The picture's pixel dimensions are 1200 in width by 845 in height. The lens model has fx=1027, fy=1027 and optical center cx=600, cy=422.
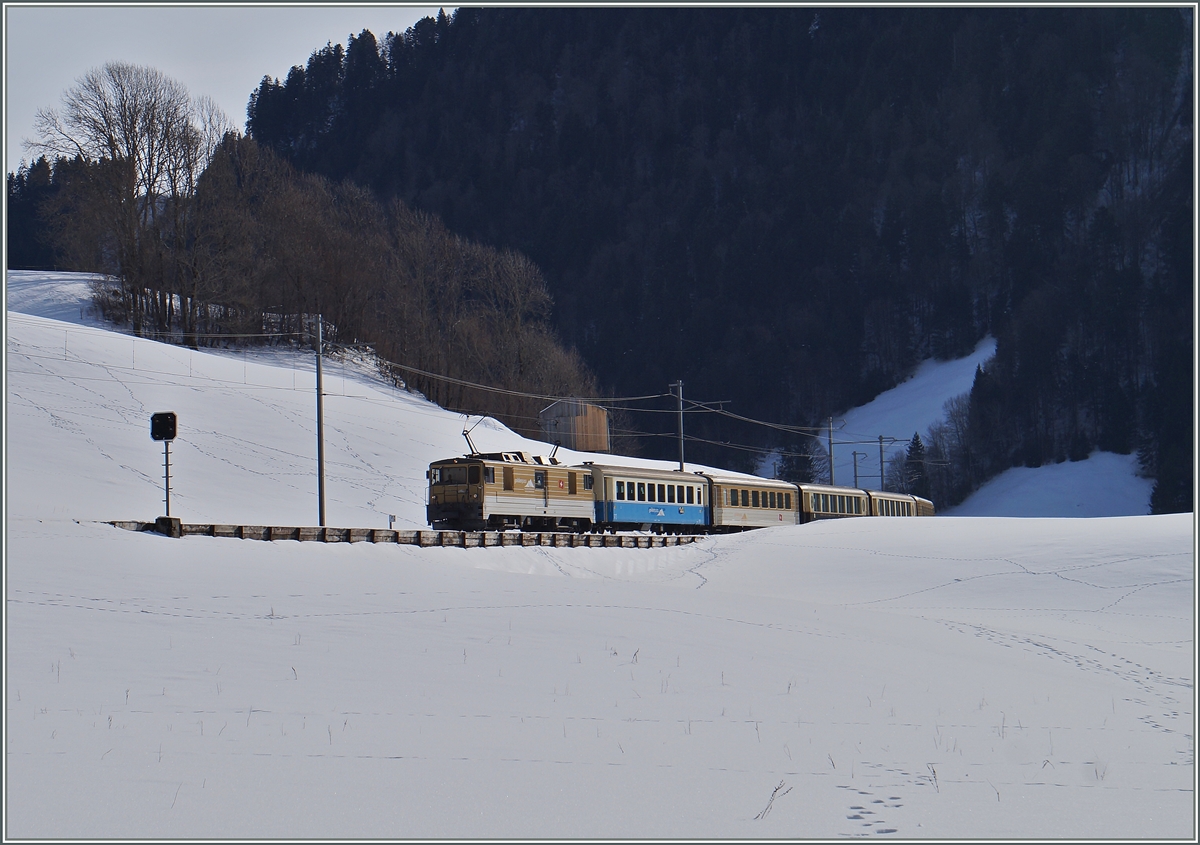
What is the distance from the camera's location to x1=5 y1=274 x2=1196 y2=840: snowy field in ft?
24.6

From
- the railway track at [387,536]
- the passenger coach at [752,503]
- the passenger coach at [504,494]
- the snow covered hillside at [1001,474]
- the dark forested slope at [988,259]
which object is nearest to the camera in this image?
the railway track at [387,536]

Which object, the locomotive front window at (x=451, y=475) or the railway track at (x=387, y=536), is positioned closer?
the railway track at (x=387, y=536)

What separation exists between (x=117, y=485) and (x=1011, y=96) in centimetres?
18022

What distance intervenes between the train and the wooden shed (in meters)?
25.9

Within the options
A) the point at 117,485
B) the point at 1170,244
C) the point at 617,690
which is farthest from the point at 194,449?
the point at 1170,244

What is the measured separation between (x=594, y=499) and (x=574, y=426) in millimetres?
36942

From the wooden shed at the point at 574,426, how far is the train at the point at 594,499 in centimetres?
2587

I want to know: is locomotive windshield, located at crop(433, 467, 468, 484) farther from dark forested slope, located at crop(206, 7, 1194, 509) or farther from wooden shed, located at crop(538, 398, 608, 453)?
dark forested slope, located at crop(206, 7, 1194, 509)

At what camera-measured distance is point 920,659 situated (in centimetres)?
1501

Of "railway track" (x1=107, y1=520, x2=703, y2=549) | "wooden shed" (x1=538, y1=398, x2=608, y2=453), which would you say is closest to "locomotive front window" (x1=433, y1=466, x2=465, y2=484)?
"railway track" (x1=107, y1=520, x2=703, y2=549)

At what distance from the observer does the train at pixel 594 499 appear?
34.4 metres

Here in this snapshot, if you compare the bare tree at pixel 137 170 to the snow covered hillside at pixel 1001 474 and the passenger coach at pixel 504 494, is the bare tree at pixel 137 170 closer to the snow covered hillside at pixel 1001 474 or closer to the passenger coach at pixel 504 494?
the passenger coach at pixel 504 494

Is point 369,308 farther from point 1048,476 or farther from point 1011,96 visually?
point 1011,96

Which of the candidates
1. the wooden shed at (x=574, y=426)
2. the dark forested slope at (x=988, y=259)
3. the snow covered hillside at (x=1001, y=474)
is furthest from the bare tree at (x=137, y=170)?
the dark forested slope at (x=988, y=259)
